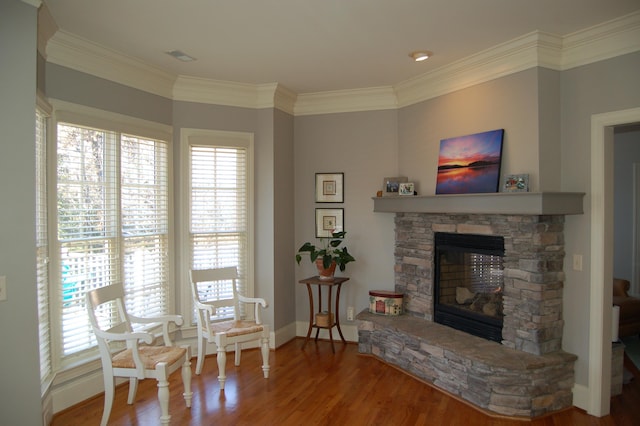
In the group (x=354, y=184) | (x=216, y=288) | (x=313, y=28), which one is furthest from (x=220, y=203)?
(x=313, y=28)

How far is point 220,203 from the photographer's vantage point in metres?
4.46

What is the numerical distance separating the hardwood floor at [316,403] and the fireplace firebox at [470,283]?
677 millimetres

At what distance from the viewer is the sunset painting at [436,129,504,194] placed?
3.48 metres

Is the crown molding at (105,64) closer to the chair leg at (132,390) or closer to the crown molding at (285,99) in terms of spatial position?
the crown molding at (285,99)

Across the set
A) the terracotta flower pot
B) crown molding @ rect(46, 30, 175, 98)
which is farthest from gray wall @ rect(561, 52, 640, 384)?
crown molding @ rect(46, 30, 175, 98)

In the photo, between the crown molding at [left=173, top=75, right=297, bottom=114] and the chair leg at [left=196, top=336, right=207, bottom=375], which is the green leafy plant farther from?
the crown molding at [left=173, top=75, right=297, bottom=114]

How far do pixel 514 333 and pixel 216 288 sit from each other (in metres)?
2.79

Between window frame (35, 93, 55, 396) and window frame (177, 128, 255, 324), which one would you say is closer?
window frame (35, 93, 55, 396)

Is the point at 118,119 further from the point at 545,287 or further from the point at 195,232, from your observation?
the point at 545,287

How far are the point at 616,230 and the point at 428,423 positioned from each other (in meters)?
4.49

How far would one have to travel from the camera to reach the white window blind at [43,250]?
115 inches

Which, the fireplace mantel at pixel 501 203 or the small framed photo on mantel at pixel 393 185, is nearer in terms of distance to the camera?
the fireplace mantel at pixel 501 203

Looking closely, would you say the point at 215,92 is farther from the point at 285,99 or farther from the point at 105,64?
the point at 105,64

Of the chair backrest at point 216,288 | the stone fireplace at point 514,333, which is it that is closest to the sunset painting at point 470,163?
the stone fireplace at point 514,333
